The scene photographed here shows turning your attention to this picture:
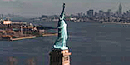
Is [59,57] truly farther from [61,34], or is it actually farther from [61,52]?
[61,34]

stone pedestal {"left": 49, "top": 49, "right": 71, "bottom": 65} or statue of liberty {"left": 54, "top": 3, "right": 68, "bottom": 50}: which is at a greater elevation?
statue of liberty {"left": 54, "top": 3, "right": 68, "bottom": 50}

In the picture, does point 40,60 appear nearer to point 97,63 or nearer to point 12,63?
point 12,63

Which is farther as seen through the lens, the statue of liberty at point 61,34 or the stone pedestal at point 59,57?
the statue of liberty at point 61,34

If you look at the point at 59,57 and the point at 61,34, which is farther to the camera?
the point at 61,34

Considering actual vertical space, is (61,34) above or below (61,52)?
above

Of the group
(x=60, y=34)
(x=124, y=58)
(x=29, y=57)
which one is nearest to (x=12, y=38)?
(x=29, y=57)

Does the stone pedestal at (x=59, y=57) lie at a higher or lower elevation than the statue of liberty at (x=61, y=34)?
lower

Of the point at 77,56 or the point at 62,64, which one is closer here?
the point at 62,64

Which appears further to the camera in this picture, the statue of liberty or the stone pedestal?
the statue of liberty

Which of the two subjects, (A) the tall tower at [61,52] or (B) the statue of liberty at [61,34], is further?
(B) the statue of liberty at [61,34]

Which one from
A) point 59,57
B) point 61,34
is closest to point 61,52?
point 59,57

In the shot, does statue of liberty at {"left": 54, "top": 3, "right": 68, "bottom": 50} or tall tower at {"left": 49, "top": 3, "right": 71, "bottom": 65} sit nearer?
tall tower at {"left": 49, "top": 3, "right": 71, "bottom": 65}
